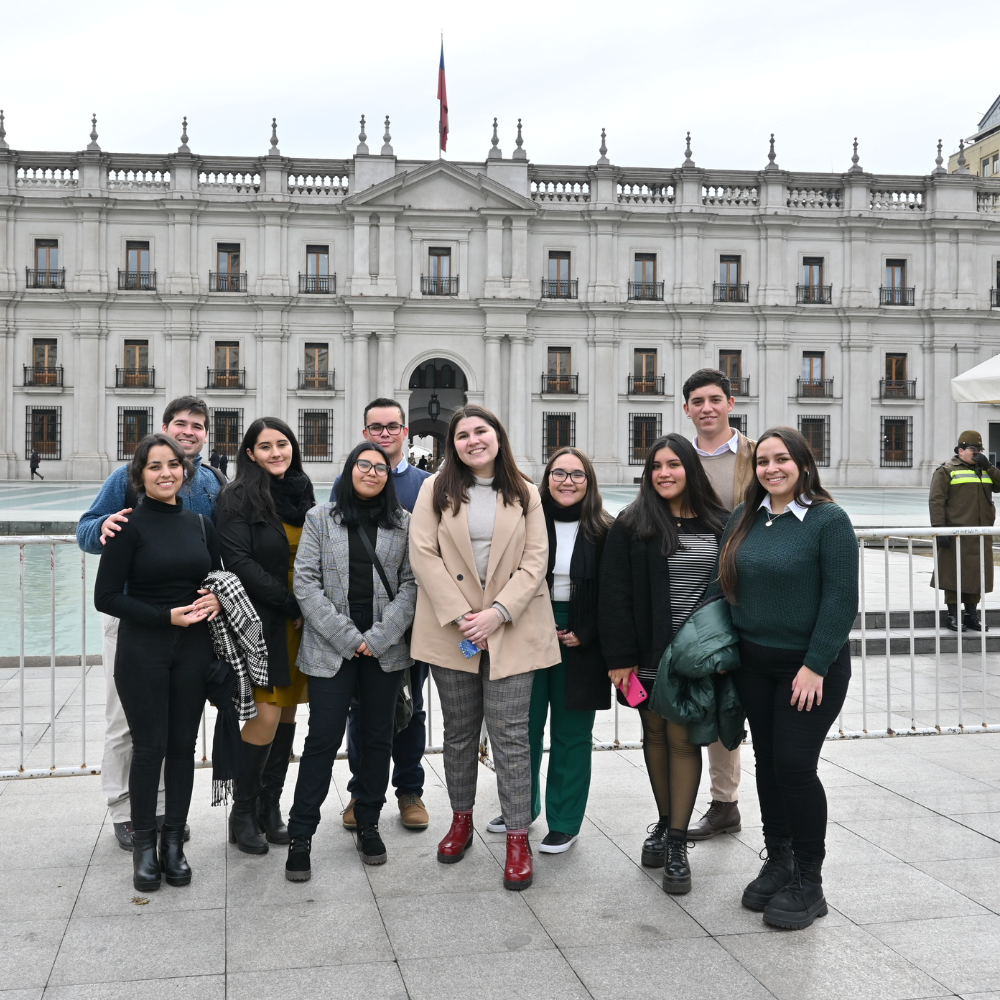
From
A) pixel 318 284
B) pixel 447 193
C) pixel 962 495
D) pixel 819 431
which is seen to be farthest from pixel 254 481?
pixel 819 431

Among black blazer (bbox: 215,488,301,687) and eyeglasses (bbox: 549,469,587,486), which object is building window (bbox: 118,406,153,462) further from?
eyeglasses (bbox: 549,469,587,486)

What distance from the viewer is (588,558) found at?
4.00m

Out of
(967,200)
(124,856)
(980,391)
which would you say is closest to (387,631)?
(124,856)

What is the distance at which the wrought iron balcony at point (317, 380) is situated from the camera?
34312 millimetres

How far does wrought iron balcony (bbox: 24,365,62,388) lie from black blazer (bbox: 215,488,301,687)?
3365 cm

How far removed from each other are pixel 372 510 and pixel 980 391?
499 centimetres

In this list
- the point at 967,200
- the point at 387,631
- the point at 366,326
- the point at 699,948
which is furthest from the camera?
the point at 967,200

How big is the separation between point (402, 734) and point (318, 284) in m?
32.0

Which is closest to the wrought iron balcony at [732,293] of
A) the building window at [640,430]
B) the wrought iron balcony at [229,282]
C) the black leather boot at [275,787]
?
the building window at [640,430]

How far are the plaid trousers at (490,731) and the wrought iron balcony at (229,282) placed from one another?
32.8m

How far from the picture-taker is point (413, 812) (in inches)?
167

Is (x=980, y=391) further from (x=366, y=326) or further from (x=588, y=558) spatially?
(x=366, y=326)

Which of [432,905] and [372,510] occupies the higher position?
[372,510]

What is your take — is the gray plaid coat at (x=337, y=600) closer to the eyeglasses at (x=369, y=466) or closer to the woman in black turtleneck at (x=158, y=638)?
the eyeglasses at (x=369, y=466)
